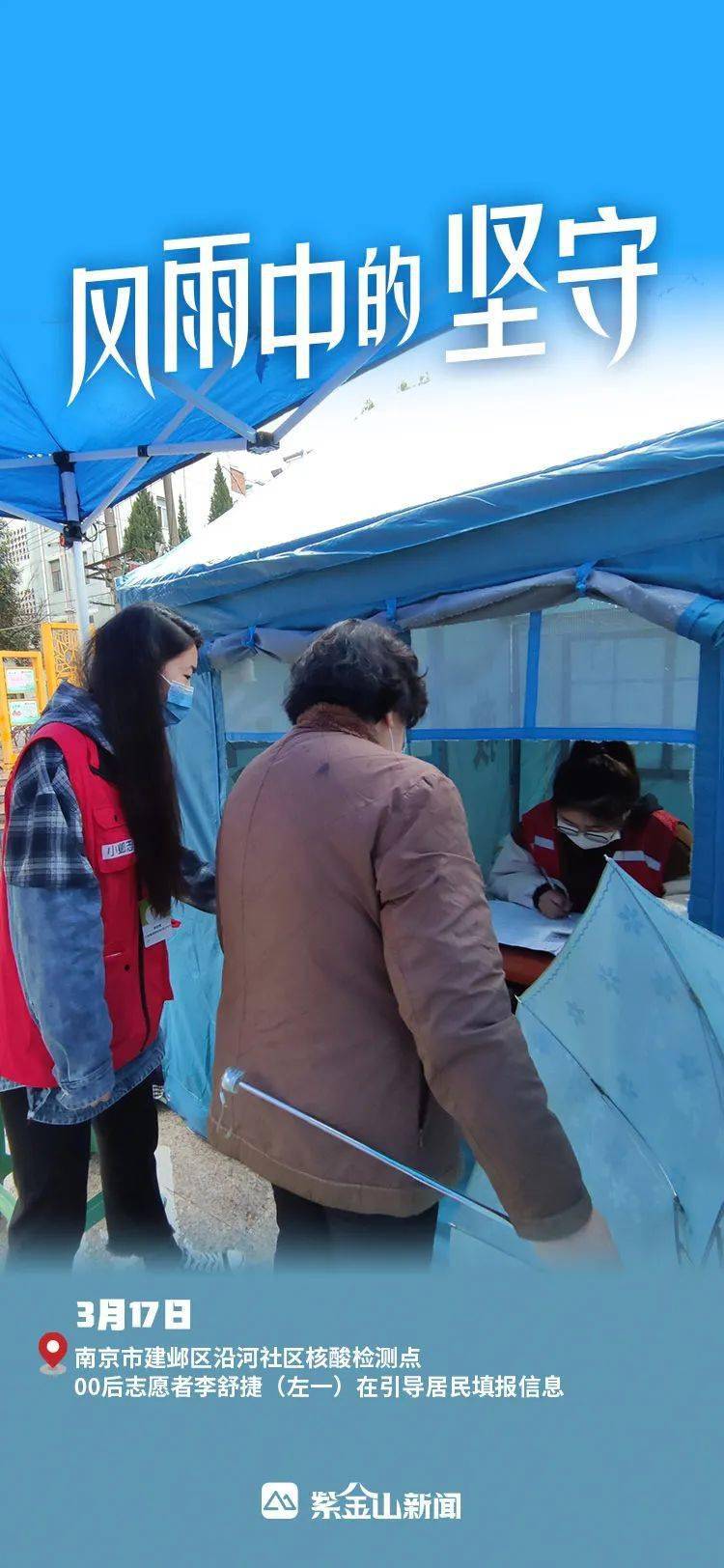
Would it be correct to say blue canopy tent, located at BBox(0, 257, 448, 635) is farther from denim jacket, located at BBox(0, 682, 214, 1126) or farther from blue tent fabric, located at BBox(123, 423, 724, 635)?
denim jacket, located at BBox(0, 682, 214, 1126)

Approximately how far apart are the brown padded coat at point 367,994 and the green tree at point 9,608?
22.7 m

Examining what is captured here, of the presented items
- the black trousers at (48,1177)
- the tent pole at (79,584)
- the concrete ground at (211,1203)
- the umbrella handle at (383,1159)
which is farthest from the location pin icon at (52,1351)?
the tent pole at (79,584)

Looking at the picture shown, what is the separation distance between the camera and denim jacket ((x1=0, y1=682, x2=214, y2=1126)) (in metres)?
1.28

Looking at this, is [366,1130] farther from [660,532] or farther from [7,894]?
[660,532]

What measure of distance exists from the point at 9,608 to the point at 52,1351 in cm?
2390

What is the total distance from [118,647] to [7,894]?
495 millimetres

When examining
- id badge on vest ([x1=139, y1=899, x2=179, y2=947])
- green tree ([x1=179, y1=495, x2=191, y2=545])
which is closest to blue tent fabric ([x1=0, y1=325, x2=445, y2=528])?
id badge on vest ([x1=139, y1=899, x2=179, y2=947])

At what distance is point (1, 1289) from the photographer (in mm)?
1257

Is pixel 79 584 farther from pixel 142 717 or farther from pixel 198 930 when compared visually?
pixel 142 717

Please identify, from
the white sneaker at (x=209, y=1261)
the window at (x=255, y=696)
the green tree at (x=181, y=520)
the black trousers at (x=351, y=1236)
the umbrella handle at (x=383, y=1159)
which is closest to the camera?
the umbrella handle at (x=383, y=1159)

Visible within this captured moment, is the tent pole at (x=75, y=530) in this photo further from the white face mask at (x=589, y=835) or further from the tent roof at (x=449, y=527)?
the white face mask at (x=589, y=835)

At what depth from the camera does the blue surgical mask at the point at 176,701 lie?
149 cm

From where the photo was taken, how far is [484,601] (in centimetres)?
197

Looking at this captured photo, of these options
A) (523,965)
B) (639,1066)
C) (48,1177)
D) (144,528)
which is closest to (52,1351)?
(48,1177)
